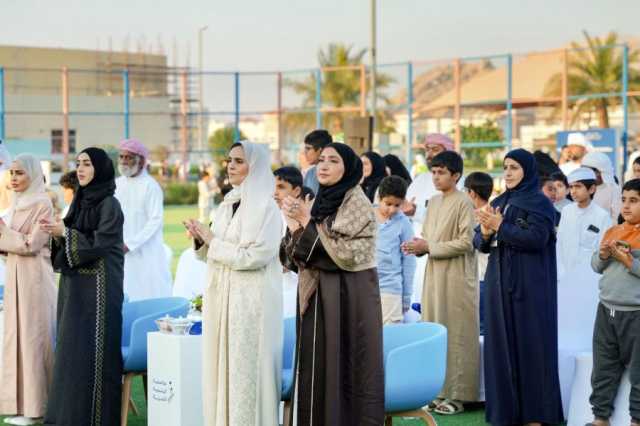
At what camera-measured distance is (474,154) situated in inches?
1047

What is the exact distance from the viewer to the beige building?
1839 inches

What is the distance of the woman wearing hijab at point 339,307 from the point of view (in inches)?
202

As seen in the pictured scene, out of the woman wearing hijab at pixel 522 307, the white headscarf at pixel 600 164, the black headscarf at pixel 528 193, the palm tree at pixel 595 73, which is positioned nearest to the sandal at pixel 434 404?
the woman wearing hijab at pixel 522 307

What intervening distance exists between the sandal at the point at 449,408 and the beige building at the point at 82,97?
37.5m

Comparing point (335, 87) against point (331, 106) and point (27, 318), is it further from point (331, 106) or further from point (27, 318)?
point (27, 318)

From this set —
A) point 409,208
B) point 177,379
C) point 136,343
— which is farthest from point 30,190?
point 409,208

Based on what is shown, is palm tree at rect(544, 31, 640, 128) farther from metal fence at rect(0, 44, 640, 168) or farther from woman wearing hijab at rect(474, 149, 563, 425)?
woman wearing hijab at rect(474, 149, 563, 425)

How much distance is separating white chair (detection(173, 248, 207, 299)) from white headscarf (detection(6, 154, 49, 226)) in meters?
1.48

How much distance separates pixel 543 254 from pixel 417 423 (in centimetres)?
134

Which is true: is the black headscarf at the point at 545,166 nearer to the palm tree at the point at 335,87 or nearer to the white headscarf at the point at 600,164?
the white headscarf at the point at 600,164

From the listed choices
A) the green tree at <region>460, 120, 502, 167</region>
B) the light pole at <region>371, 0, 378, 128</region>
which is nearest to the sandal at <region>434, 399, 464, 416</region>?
the light pole at <region>371, 0, 378, 128</region>

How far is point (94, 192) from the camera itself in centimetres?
631

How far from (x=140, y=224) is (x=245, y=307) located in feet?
11.7

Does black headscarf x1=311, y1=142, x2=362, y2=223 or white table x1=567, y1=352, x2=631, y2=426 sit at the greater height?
black headscarf x1=311, y1=142, x2=362, y2=223
